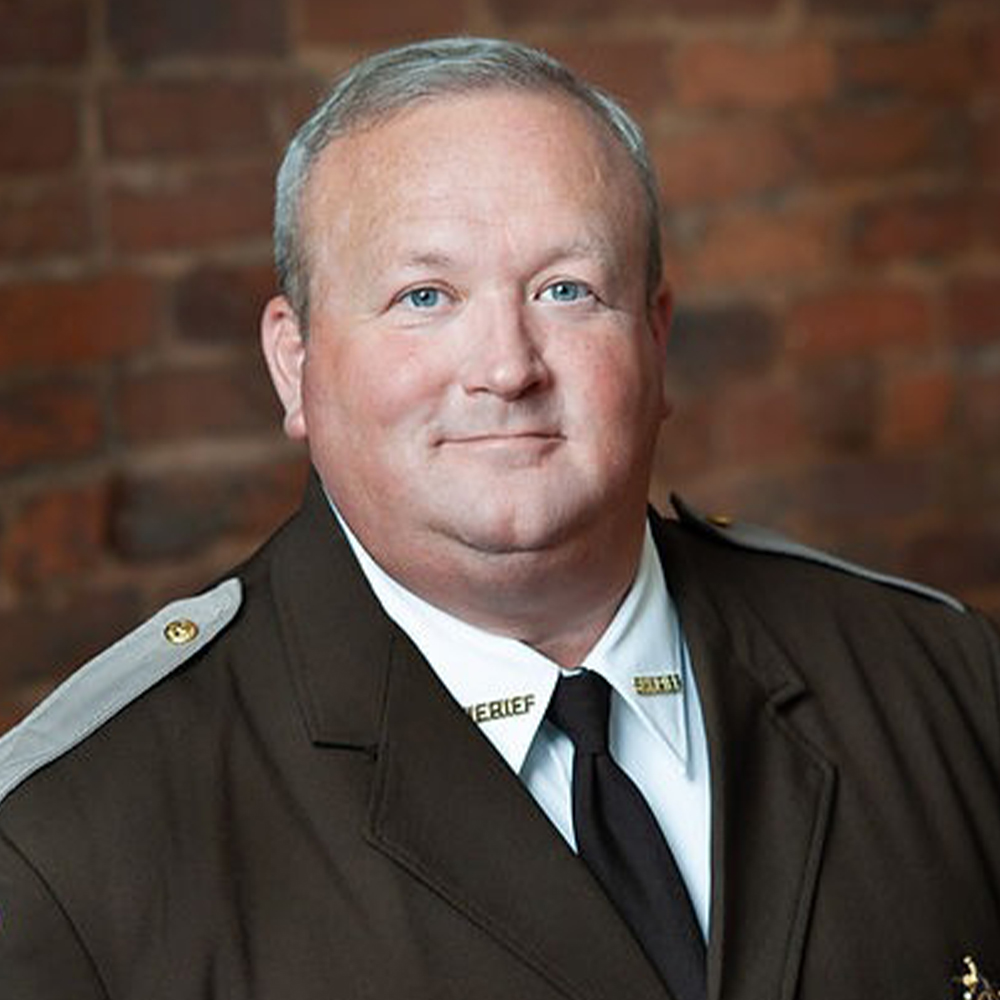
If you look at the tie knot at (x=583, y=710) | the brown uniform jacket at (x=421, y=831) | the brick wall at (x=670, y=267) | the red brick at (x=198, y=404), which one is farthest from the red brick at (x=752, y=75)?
the tie knot at (x=583, y=710)

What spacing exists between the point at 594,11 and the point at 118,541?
38.3 inches

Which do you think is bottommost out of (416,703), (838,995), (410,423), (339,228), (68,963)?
(838,995)

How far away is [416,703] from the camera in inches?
69.7

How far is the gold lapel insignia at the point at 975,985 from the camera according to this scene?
1835 millimetres

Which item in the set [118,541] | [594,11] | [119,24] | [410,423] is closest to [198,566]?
[118,541]

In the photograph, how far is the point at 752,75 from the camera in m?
3.32

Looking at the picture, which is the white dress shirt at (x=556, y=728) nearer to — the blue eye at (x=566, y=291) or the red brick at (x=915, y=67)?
the blue eye at (x=566, y=291)

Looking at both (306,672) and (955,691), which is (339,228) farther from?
(955,691)

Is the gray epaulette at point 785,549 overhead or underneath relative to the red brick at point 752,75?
underneath

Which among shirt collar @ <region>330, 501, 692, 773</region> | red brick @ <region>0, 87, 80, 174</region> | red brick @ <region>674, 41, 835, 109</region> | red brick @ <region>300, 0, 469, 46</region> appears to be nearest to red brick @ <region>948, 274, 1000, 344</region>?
red brick @ <region>674, 41, 835, 109</region>

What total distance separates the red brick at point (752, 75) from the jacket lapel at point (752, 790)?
1.36m

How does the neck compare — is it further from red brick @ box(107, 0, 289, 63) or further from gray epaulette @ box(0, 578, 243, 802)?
red brick @ box(107, 0, 289, 63)

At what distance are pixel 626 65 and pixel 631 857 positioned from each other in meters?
1.66

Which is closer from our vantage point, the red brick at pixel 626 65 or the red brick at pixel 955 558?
the red brick at pixel 626 65
